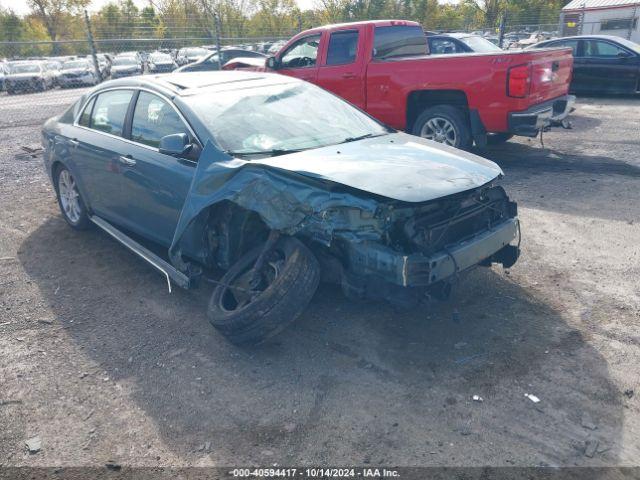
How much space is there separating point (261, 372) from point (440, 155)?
6.65 ft

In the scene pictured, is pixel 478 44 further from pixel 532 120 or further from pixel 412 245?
pixel 412 245

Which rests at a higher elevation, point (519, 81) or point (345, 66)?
point (345, 66)

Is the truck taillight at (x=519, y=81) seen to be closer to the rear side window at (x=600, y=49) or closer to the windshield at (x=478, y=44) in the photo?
the windshield at (x=478, y=44)

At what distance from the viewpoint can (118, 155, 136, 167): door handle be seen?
15.7 ft

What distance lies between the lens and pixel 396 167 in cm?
377

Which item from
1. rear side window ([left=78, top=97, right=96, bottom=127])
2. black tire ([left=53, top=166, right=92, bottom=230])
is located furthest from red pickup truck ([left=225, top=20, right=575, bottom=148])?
black tire ([left=53, top=166, right=92, bottom=230])

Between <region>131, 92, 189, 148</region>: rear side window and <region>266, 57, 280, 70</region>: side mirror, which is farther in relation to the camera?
<region>266, 57, 280, 70</region>: side mirror

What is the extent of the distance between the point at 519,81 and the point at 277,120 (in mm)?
3943

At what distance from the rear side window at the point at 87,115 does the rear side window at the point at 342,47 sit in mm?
4118

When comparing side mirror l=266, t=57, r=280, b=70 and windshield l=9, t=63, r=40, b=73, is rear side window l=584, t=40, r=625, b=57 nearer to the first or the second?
side mirror l=266, t=57, r=280, b=70

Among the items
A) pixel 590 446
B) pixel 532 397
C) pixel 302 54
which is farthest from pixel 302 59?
pixel 590 446

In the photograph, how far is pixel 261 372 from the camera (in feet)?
11.8

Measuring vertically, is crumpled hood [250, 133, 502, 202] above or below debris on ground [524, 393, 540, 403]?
above

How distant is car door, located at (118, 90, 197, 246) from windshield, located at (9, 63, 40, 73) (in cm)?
2326
